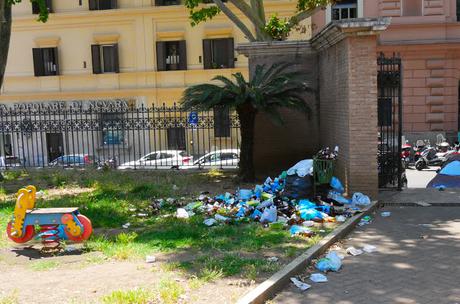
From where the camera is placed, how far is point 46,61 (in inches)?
1183

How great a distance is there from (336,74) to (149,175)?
5.86 metres

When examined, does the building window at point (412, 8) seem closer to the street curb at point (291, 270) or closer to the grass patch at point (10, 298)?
the street curb at point (291, 270)

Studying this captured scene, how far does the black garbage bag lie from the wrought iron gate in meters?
2.43

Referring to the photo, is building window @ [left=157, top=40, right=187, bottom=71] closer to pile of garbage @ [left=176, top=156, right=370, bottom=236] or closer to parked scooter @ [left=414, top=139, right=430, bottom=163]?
parked scooter @ [left=414, top=139, right=430, bottom=163]

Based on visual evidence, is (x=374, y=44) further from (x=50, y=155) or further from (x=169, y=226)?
(x=50, y=155)

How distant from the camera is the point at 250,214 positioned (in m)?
8.99

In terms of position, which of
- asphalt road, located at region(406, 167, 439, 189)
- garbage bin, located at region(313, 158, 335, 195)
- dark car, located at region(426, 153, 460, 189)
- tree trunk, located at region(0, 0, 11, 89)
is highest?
tree trunk, located at region(0, 0, 11, 89)

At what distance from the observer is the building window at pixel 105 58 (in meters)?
29.3


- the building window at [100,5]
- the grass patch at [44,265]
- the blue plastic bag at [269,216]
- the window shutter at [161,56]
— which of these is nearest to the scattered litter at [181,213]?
the blue plastic bag at [269,216]

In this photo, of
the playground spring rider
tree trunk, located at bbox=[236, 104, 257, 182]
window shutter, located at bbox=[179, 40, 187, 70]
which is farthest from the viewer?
window shutter, located at bbox=[179, 40, 187, 70]

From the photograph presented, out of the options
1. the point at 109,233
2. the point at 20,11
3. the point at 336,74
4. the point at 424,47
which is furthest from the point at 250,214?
the point at 20,11

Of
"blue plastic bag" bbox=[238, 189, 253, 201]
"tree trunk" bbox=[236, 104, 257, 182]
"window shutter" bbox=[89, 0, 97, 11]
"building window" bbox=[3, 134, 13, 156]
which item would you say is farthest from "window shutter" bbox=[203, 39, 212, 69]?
"blue plastic bag" bbox=[238, 189, 253, 201]

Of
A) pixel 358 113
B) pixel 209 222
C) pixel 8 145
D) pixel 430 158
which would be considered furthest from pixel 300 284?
pixel 8 145

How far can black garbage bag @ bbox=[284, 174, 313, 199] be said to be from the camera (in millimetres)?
9461
